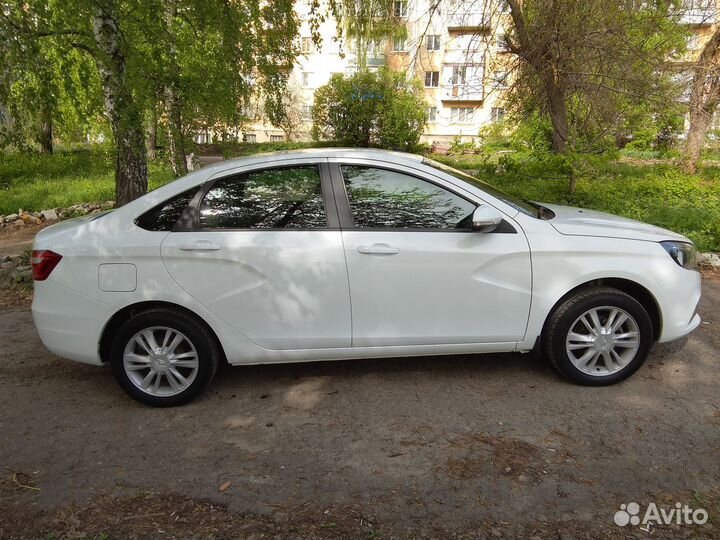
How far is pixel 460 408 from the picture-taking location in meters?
3.59

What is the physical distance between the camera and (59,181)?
15570 millimetres

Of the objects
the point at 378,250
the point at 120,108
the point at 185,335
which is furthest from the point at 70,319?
the point at 120,108

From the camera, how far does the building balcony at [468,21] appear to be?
31.2 feet

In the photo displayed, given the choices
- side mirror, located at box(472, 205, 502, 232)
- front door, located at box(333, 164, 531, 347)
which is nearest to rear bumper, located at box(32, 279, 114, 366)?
front door, located at box(333, 164, 531, 347)

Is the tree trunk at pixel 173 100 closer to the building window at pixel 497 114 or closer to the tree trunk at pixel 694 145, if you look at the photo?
the building window at pixel 497 114

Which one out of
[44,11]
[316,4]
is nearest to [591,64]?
[316,4]

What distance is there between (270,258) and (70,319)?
4.62 ft

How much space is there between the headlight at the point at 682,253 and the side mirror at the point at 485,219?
1.25 metres

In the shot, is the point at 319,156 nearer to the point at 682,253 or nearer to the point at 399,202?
the point at 399,202

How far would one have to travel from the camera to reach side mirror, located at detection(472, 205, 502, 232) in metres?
3.48

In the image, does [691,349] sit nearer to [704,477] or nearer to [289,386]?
[704,477]

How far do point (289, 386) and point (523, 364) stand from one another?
6.03ft

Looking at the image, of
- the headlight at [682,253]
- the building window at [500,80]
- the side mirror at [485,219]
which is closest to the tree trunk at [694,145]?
the building window at [500,80]

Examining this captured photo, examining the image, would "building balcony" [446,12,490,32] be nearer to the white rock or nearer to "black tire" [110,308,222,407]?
"black tire" [110,308,222,407]
